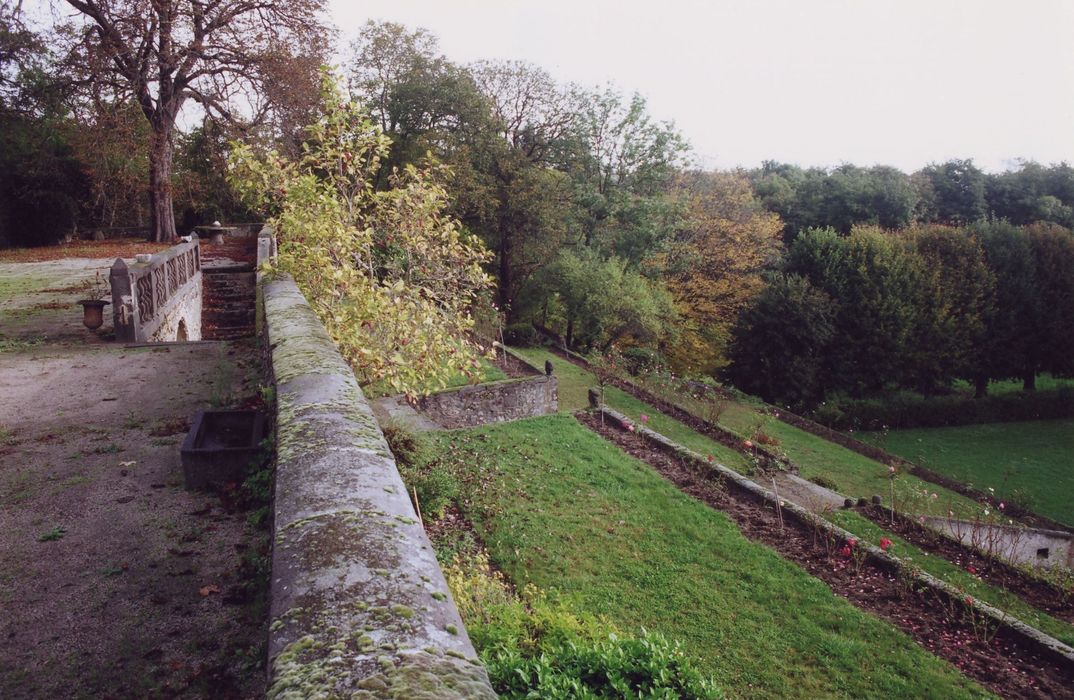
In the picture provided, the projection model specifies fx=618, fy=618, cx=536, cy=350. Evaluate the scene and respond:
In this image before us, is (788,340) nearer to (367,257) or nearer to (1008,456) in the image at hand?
(1008,456)

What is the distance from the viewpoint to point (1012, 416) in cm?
2747

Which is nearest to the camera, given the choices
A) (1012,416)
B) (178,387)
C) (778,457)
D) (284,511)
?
(284,511)

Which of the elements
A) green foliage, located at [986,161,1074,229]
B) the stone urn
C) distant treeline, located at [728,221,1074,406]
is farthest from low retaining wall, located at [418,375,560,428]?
green foliage, located at [986,161,1074,229]

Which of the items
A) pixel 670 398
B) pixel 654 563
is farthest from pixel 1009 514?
pixel 654 563

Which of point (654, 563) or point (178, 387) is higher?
point (178, 387)

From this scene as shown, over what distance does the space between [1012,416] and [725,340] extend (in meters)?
12.8

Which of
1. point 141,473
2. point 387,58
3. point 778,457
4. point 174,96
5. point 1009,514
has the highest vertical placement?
point 387,58

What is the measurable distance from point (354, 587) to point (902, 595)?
894cm

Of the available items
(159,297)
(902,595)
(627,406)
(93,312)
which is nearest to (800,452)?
(627,406)

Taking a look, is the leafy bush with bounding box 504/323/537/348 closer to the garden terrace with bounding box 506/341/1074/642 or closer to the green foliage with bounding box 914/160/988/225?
the garden terrace with bounding box 506/341/1074/642

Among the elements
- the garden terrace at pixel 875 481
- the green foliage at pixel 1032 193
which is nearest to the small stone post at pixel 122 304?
the garden terrace at pixel 875 481

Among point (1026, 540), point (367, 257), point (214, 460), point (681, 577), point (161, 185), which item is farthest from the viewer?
point (161, 185)

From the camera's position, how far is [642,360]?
29.8 meters

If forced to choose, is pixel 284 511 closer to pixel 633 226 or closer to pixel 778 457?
pixel 778 457
